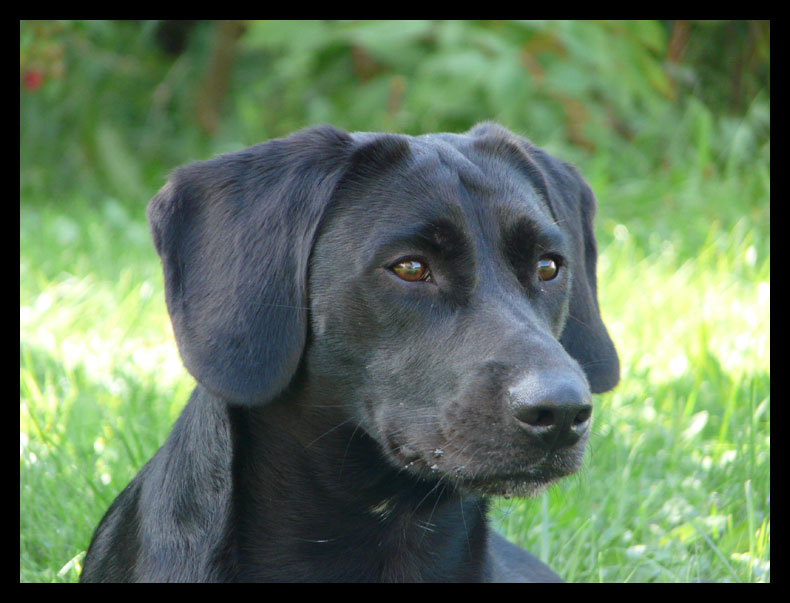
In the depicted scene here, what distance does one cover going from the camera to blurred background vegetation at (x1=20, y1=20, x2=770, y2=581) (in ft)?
11.0

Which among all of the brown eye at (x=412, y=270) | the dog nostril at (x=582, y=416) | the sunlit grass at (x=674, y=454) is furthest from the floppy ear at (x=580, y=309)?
the dog nostril at (x=582, y=416)

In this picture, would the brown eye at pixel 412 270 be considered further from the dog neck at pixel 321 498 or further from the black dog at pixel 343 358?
the dog neck at pixel 321 498

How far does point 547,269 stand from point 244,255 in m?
0.80

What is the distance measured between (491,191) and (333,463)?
82cm

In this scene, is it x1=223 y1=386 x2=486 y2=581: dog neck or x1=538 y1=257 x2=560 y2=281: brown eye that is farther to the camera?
x1=538 y1=257 x2=560 y2=281: brown eye

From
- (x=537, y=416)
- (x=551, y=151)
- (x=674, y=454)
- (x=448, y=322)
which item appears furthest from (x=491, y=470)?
(x=551, y=151)

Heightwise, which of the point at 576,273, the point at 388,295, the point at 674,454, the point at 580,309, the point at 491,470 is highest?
the point at 388,295

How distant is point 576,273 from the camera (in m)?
2.89

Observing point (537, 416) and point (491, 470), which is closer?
point (537, 416)

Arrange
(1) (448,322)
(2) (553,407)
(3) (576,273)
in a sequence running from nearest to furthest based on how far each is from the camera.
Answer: (2) (553,407)
(1) (448,322)
(3) (576,273)

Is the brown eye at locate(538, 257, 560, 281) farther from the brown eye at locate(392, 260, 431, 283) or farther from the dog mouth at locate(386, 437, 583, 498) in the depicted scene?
the dog mouth at locate(386, 437, 583, 498)

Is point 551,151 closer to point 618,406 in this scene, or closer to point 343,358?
point 618,406

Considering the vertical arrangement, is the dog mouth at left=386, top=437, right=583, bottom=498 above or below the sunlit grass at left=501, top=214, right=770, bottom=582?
above

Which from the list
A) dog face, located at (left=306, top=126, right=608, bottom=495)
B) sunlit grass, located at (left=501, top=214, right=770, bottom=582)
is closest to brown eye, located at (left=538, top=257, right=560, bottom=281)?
dog face, located at (left=306, top=126, right=608, bottom=495)
